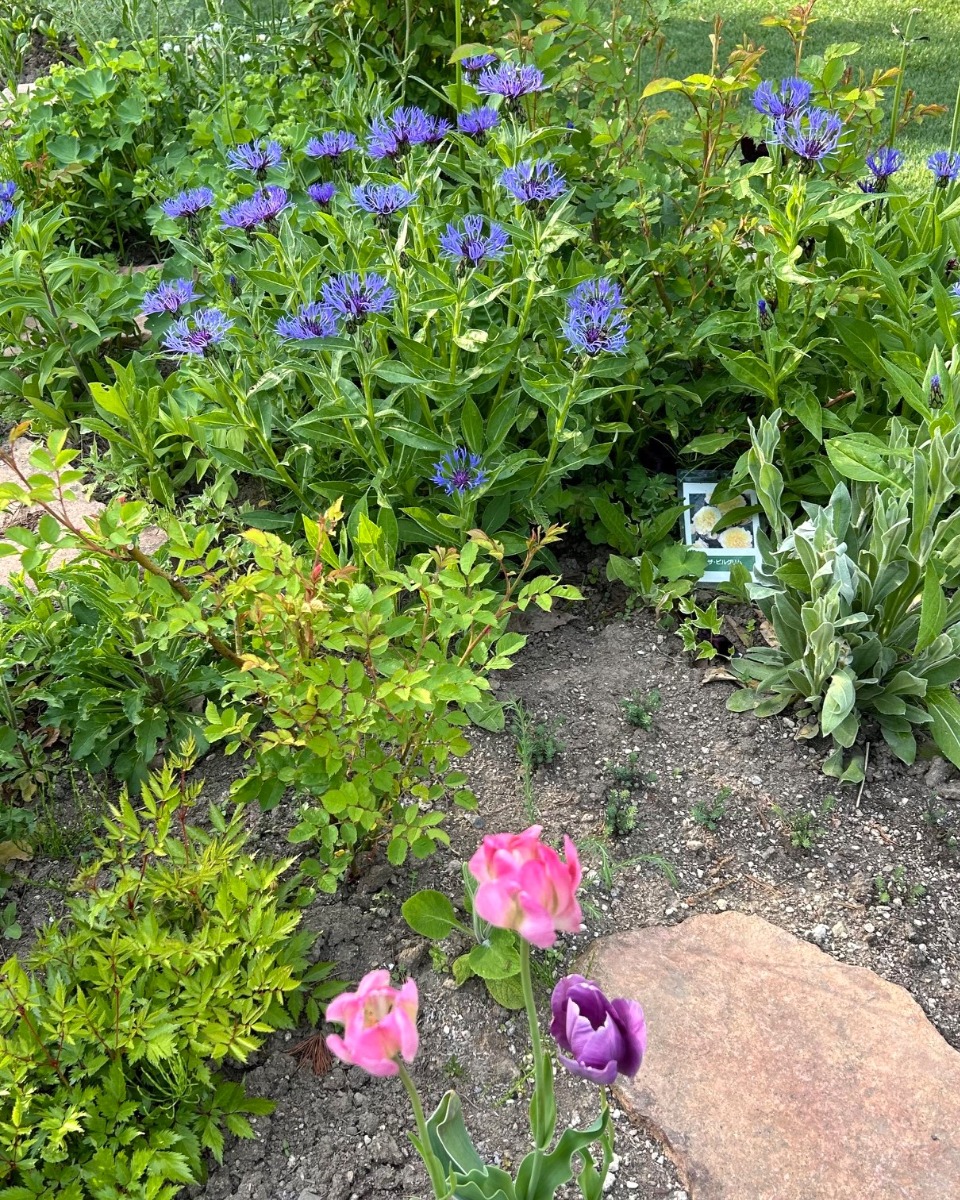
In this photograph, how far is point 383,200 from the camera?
2.12 metres

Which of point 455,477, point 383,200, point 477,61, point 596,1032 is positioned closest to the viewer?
point 596,1032

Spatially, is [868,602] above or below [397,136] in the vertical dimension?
below

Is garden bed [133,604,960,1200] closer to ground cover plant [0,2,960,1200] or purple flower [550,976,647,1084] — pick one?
ground cover plant [0,2,960,1200]

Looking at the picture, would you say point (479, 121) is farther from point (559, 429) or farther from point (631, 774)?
point (631, 774)

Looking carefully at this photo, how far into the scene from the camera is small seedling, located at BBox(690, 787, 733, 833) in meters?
2.10

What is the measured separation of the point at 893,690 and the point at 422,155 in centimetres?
171

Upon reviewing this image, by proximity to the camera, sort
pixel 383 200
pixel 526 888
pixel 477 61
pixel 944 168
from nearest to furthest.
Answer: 1. pixel 526 888
2. pixel 383 200
3. pixel 944 168
4. pixel 477 61

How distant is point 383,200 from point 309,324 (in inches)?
11.4

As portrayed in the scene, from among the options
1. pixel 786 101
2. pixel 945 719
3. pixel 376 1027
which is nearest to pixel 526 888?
pixel 376 1027

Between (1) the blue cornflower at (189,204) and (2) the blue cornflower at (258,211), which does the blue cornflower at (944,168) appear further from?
(1) the blue cornflower at (189,204)

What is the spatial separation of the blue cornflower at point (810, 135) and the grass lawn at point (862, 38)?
97.9 inches

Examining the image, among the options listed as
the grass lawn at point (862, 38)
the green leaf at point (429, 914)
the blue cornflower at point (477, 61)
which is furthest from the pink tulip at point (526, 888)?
the grass lawn at point (862, 38)

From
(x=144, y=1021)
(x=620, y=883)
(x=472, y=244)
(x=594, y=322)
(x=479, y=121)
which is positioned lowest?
(x=620, y=883)

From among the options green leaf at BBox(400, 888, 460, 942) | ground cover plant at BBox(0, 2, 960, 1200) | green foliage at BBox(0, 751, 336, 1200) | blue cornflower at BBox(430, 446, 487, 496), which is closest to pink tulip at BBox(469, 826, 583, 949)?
ground cover plant at BBox(0, 2, 960, 1200)
